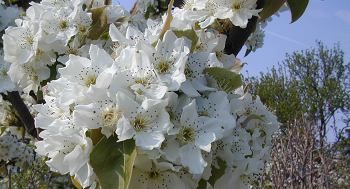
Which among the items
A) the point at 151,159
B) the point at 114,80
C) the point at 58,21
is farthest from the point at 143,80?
the point at 58,21

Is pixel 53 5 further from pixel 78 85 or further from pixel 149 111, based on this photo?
pixel 149 111

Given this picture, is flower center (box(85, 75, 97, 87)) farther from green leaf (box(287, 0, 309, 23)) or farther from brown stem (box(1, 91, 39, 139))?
brown stem (box(1, 91, 39, 139))

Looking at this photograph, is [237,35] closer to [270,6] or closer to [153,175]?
[270,6]

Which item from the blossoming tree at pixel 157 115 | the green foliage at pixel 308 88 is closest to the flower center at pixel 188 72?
the blossoming tree at pixel 157 115

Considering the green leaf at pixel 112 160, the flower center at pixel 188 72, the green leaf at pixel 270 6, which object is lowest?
the green leaf at pixel 112 160

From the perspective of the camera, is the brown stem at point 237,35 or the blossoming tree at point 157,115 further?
the brown stem at point 237,35

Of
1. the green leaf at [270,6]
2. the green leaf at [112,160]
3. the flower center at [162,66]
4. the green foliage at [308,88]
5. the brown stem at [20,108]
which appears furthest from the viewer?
the green foliage at [308,88]

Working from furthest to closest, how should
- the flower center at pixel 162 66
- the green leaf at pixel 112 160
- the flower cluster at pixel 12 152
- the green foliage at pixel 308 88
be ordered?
the green foliage at pixel 308 88 → the flower cluster at pixel 12 152 → the flower center at pixel 162 66 → the green leaf at pixel 112 160

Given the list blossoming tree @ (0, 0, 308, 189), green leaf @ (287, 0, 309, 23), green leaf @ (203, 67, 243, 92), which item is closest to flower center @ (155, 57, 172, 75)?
blossoming tree @ (0, 0, 308, 189)

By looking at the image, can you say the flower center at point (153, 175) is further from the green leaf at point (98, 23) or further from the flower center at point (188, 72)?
the green leaf at point (98, 23)
